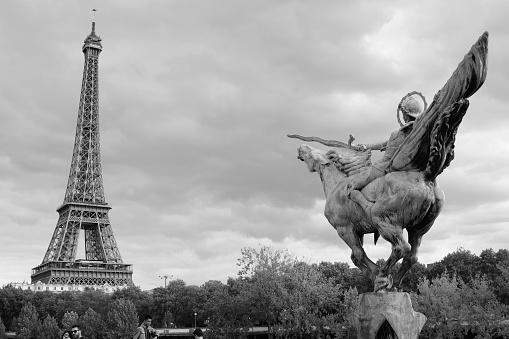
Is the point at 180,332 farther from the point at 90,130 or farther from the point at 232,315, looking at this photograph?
the point at 90,130

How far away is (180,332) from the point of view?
5841 centimetres

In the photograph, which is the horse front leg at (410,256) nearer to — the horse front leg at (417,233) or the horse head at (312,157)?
the horse front leg at (417,233)

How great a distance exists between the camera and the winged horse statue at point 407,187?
6398mm

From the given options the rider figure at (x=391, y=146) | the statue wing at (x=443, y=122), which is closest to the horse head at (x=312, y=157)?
the rider figure at (x=391, y=146)

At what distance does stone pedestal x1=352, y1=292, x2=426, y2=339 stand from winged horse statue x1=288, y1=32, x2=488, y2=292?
0.18m

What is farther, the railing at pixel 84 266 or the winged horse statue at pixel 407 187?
the railing at pixel 84 266

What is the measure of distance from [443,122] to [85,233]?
88944 mm

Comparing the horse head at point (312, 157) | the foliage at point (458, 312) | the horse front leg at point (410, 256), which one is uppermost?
the horse head at point (312, 157)

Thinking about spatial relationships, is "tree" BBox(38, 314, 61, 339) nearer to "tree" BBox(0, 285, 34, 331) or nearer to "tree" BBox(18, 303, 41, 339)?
"tree" BBox(18, 303, 41, 339)

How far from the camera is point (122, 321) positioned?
54.3 m

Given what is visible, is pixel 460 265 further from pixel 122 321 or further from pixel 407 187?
pixel 407 187

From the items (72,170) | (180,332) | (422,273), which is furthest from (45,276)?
Answer: (422,273)

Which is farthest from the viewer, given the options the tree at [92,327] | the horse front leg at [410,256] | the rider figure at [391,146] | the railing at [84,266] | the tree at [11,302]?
the railing at [84,266]

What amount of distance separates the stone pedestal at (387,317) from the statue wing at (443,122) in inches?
61.2
